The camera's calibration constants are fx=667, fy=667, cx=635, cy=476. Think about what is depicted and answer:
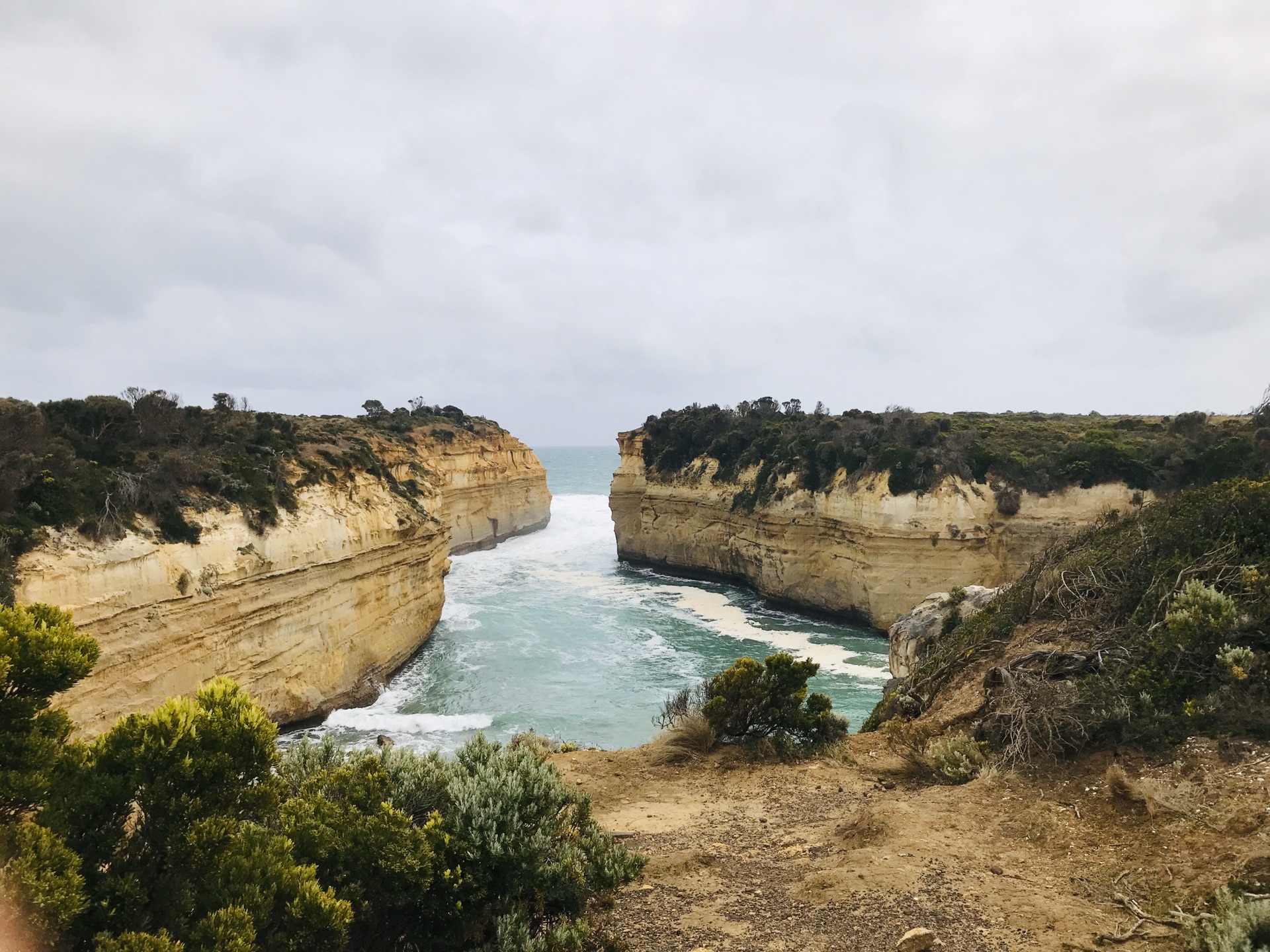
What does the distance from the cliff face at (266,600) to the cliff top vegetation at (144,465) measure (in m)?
0.35

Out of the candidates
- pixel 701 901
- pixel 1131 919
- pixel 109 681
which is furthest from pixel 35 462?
pixel 1131 919

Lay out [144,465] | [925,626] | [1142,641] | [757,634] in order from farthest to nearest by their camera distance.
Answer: [757,634], [144,465], [925,626], [1142,641]

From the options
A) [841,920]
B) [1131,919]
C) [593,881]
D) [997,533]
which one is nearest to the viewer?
[1131,919]

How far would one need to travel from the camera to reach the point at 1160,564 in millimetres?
7293

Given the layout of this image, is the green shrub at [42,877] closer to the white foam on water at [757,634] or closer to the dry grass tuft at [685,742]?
the dry grass tuft at [685,742]

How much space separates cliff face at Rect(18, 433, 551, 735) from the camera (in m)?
10.9

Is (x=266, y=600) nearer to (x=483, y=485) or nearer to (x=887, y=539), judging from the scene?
(x=887, y=539)

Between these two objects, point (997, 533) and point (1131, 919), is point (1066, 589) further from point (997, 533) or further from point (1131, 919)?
point (997, 533)

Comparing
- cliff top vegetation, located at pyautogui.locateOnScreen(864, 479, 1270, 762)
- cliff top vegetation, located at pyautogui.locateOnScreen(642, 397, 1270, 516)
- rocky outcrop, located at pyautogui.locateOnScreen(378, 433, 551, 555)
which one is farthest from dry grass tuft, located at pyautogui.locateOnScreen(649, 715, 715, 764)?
rocky outcrop, located at pyautogui.locateOnScreen(378, 433, 551, 555)

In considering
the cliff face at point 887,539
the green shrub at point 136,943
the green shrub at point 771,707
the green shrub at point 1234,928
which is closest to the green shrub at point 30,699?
the green shrub at point 136,943

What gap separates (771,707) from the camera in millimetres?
8438

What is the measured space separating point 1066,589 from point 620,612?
20604 millimetres

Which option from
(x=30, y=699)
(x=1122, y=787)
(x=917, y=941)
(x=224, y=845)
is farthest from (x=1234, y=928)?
(x=30, y=699)

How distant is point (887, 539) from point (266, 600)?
64.4 ft
